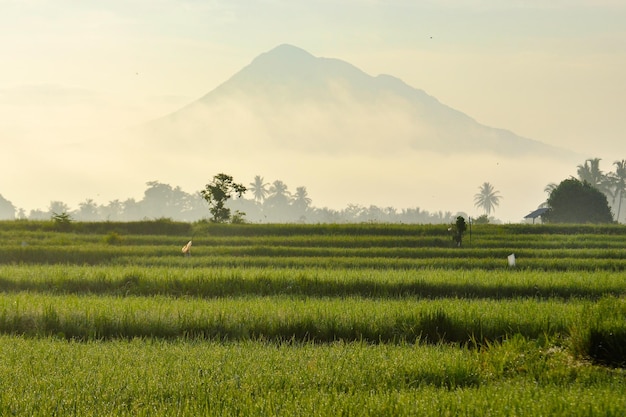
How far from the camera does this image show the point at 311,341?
14.6 metres

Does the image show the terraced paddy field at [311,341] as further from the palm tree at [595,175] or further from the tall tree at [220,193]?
the palm tree at [595,175]

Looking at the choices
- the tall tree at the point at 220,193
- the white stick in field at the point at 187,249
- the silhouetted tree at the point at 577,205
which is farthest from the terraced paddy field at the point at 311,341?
the silhouetted tree at the point at 577,205

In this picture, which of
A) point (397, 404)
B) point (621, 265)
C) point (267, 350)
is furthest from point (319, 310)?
point (621, 265)

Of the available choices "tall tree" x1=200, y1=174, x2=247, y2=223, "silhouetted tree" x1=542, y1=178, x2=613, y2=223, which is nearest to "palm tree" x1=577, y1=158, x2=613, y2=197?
"silhouetted tree" x1=542, y1=178, x2=613, y2=223

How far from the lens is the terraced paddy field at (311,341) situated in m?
8.14

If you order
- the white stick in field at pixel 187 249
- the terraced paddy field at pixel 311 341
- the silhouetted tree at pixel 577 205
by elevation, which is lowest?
the terraced paddy field at pixel 311 341

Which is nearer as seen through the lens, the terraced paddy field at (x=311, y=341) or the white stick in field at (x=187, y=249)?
the terraced paddy field at (x=311, y=341)

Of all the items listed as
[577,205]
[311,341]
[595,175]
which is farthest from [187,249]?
[595,175]

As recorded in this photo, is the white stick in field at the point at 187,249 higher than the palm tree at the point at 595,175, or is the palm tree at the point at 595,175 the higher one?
the palm tree at the point at 595,175

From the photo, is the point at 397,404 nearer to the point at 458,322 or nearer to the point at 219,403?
the point at 219,403

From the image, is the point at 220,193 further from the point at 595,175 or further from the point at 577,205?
the point at 595,175

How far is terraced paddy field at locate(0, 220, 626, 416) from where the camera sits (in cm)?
814

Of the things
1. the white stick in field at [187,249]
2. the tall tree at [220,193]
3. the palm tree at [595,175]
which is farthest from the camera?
the palm tree at [595,175]

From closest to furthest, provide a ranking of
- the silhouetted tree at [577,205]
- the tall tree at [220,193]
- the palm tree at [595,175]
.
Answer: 1. the tall tree at [220,193]
2. the silhouetted tree at [577,205]
3. the palm tree at [595,175]
